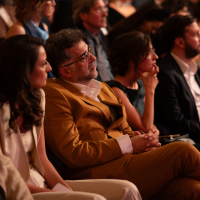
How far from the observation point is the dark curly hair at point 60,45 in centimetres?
197

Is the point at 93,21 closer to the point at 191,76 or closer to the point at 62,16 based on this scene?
the point at 62,16

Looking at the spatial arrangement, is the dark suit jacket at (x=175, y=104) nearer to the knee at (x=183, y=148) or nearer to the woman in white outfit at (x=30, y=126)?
the knee at (x=183, y=148)

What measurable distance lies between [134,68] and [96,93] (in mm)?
578

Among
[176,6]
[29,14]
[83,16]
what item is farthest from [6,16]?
[176,6]

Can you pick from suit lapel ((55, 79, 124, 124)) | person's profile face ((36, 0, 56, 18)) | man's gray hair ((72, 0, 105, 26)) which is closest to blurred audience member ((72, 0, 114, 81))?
man's gray hair ((72, 0, 105, 26))

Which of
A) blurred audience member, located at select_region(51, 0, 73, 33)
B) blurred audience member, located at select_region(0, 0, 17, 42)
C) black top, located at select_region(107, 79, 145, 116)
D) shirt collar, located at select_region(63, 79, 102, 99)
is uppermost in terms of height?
blurred audience member, located at select_region(0, 0, 17, 42)

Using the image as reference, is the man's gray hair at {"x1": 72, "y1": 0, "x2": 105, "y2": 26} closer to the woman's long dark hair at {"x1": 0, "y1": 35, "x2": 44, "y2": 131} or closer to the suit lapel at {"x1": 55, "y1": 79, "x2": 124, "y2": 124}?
the suit lapel at {"x1": 55, "y1": 79, "x2": 124, "y2": 124}

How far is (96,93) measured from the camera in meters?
2.04

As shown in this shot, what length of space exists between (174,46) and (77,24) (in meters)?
1.23

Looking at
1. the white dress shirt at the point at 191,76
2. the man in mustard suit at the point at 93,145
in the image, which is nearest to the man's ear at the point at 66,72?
the man in mustard suit at the point at 93,145

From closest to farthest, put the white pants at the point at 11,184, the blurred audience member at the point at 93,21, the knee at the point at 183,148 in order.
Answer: the white pants at the point at 11,184 → the knee at the point at 183,148 → the blurred audience member at the point at 93,21

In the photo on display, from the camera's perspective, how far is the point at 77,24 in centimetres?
376

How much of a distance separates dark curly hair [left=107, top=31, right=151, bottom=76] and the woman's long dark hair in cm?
109

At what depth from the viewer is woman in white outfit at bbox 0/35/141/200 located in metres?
1.45
